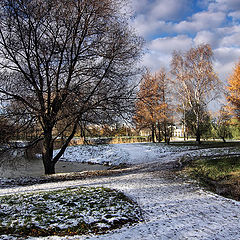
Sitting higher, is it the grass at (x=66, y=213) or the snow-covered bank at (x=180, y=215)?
the grass at (x=66, y=213)

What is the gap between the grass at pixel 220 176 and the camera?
20.3ft

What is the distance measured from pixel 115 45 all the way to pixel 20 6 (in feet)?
13.3

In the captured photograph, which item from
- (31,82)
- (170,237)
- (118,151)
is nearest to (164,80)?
(118,151)

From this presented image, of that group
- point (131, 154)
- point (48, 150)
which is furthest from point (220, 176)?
point (131, 154)

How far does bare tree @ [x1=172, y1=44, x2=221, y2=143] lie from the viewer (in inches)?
869

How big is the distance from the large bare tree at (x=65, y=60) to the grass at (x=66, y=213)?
4060 mm

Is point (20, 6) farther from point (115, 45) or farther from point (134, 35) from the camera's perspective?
point (134, 35)

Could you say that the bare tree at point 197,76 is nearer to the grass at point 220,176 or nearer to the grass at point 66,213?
the grass at point 220,176

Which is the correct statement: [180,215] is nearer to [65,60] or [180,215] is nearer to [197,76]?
[65,60]

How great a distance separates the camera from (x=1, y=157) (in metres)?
9.08

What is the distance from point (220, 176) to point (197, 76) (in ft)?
53.7

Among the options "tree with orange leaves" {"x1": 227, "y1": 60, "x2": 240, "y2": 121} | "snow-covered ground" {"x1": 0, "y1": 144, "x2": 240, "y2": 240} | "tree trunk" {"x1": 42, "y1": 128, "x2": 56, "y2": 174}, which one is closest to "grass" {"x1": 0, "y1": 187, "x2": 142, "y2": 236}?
"snow-covered ground" {"x1": 0, "y1": 144, "x2": 240, "y2": 240}

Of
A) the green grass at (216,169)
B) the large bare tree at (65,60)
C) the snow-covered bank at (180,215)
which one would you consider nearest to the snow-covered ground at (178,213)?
the snow-covered bank at (180,215)

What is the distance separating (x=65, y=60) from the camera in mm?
9914
